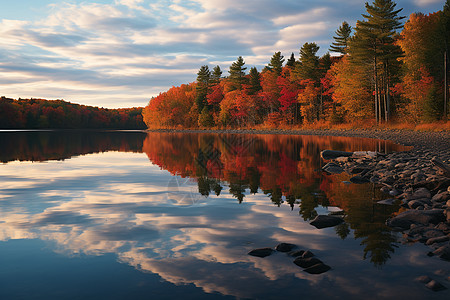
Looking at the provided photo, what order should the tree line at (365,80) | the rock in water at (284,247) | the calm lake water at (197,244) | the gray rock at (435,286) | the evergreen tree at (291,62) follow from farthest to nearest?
the evergreen tree at (291,62), the tree line at (365,80), the rock in water at (284,247), the calm lake water at (197,244), the gray rock at (435,286)

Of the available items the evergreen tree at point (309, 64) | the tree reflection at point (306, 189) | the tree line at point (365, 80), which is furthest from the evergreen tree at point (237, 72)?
the tree reflection at point (306, 189)

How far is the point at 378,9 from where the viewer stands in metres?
50.3

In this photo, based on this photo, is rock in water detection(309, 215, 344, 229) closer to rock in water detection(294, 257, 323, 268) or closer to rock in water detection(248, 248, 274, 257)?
rock in water detection(248, 248, 274, 257)

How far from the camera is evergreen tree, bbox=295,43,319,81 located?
68.8 meters

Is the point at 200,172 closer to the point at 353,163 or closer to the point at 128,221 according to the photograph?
the point at 353,163

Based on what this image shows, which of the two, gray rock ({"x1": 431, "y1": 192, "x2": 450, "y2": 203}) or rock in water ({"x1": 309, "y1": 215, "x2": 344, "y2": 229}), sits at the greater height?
gray rock ({"x1": 431, "y1": 192, "x2": 450, "y2": 203})

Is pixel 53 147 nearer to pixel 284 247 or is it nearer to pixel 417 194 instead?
pixel 417 194

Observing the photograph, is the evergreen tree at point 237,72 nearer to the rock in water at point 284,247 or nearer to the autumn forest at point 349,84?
the autumn forest at point 349,84

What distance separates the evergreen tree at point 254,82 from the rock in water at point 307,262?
82.2 meters

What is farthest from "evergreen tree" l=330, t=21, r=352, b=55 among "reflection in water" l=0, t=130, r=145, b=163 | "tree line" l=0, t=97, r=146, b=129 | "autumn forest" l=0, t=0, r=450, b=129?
"tree line" l=0, t=97, r=146, b=129

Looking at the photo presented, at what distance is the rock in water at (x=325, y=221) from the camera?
8281 mm

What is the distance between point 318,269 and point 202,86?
108 m

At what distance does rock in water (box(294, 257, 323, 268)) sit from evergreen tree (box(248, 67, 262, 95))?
82.2m

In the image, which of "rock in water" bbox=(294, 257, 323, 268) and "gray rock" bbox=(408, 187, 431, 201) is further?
"gray rock" bbox=(408, 187, 431, 201)
